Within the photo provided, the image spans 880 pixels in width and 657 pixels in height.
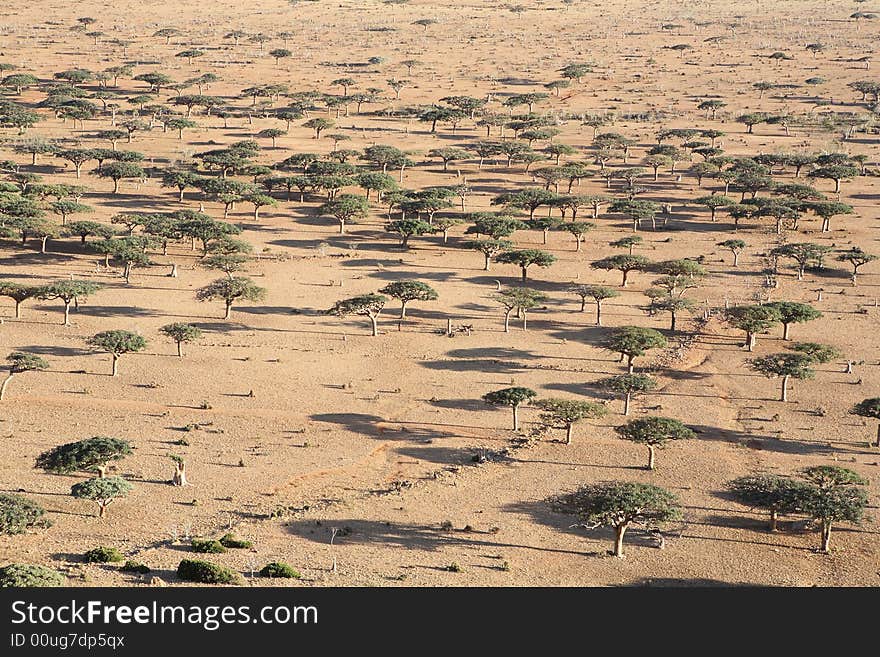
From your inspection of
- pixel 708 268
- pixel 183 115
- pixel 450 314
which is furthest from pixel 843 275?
pixel 183 115

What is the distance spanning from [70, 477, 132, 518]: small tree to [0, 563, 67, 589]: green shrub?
884 centimetres

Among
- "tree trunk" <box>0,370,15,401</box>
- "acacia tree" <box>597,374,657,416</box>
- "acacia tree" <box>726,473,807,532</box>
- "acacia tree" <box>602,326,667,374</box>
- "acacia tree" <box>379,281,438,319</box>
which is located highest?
"acacia tree" <box>379,281,438,319</box>

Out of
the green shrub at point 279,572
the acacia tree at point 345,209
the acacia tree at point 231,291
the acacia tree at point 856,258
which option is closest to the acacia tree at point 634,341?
the acacia tree at point 231,291

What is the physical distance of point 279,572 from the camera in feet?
149

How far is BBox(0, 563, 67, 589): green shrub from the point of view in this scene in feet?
130

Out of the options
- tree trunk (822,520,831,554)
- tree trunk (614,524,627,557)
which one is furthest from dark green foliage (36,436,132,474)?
tree trunk (822,520,831,554)

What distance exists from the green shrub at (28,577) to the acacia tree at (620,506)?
2350 centimetres

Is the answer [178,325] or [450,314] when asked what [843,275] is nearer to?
[450,314]

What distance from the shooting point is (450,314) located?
9094cm

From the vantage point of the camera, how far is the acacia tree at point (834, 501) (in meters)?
51.7

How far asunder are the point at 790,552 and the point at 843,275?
192 ft

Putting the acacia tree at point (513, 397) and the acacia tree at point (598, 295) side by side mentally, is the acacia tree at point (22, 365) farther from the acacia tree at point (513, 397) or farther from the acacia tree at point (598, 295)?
the acacia tree at point (598, 295)

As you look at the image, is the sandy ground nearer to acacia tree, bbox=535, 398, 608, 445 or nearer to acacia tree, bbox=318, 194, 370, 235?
acacia tree, bbox=535, 398, 608, 445

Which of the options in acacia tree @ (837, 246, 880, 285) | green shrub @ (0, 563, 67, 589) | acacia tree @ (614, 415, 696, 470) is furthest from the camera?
acacia tree @ (837, 246, 880, 285)
